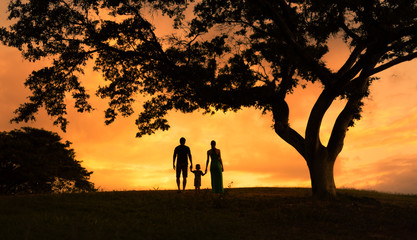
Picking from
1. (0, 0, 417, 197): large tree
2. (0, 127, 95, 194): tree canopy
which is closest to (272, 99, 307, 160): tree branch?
(0, 0, 417, 197): large tree

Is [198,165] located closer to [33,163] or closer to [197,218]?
[197,218]

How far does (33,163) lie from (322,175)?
29.0 m

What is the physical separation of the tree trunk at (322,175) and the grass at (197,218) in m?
0.86

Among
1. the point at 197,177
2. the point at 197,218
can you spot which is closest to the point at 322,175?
the point at 197,177

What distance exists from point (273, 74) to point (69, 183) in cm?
2699

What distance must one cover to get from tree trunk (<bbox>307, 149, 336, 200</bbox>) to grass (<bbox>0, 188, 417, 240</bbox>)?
0.86 metres

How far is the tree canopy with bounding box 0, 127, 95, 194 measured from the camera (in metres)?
38.4

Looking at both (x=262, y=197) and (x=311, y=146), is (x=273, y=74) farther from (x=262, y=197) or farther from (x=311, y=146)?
(x=262, y=197)

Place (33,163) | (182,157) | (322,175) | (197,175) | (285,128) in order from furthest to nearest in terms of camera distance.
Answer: (33,163)
(285,128)
(322,175)
(197,175)
(182,157)

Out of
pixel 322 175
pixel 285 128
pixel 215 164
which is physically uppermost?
pixel 285 128

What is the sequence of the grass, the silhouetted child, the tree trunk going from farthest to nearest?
the tree trunk → the silhouetted child → the grass

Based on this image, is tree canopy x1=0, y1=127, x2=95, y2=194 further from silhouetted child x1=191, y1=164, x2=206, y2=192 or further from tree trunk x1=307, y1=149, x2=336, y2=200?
tree trunk x1=307, y1=149, x2=336, y2=200

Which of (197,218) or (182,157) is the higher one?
(182,157)

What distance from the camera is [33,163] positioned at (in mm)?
38906
